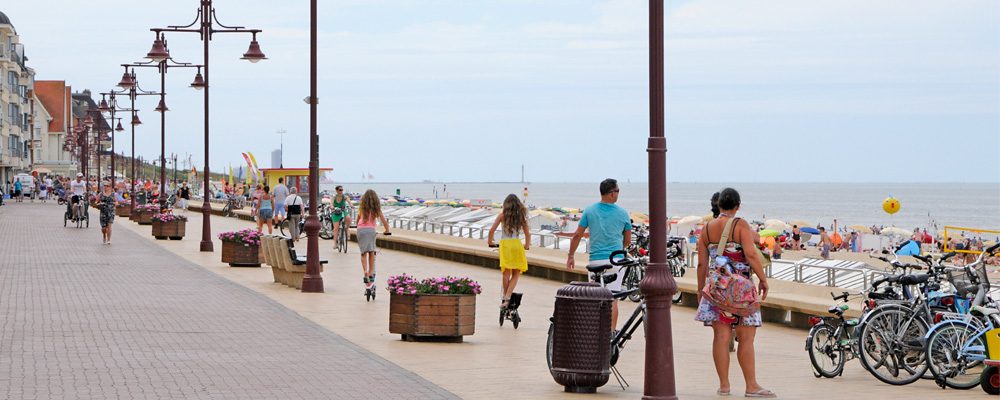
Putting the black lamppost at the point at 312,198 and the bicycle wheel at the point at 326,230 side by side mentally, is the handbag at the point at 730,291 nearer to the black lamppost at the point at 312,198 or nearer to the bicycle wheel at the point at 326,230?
the black lamppost at the point at 312,198

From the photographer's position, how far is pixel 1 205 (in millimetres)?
58531

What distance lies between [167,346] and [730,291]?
534cm

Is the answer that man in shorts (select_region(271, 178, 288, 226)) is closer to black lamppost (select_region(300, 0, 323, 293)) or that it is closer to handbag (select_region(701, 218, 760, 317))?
black lamppost (select_region(300, 0, 323, 293))

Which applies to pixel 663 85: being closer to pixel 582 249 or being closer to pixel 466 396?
pixel 466 396

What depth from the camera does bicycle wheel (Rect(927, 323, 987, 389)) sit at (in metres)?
9.40

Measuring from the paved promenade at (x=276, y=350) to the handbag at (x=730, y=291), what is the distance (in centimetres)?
71

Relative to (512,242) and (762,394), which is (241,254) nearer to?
(512,242)

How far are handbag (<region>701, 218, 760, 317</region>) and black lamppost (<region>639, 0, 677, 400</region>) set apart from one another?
3.09 ft

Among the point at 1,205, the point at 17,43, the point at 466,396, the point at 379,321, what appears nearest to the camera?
the point at 466,396

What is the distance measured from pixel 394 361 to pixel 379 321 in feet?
11.3

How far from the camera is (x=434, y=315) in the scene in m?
12.1

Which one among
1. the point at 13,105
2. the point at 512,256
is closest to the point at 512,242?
the point at 512,256

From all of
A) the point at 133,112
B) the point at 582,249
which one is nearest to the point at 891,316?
the point at 582,249

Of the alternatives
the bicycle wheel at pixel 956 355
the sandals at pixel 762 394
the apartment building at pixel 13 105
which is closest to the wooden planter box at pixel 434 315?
the sandals at pixel 762 394
